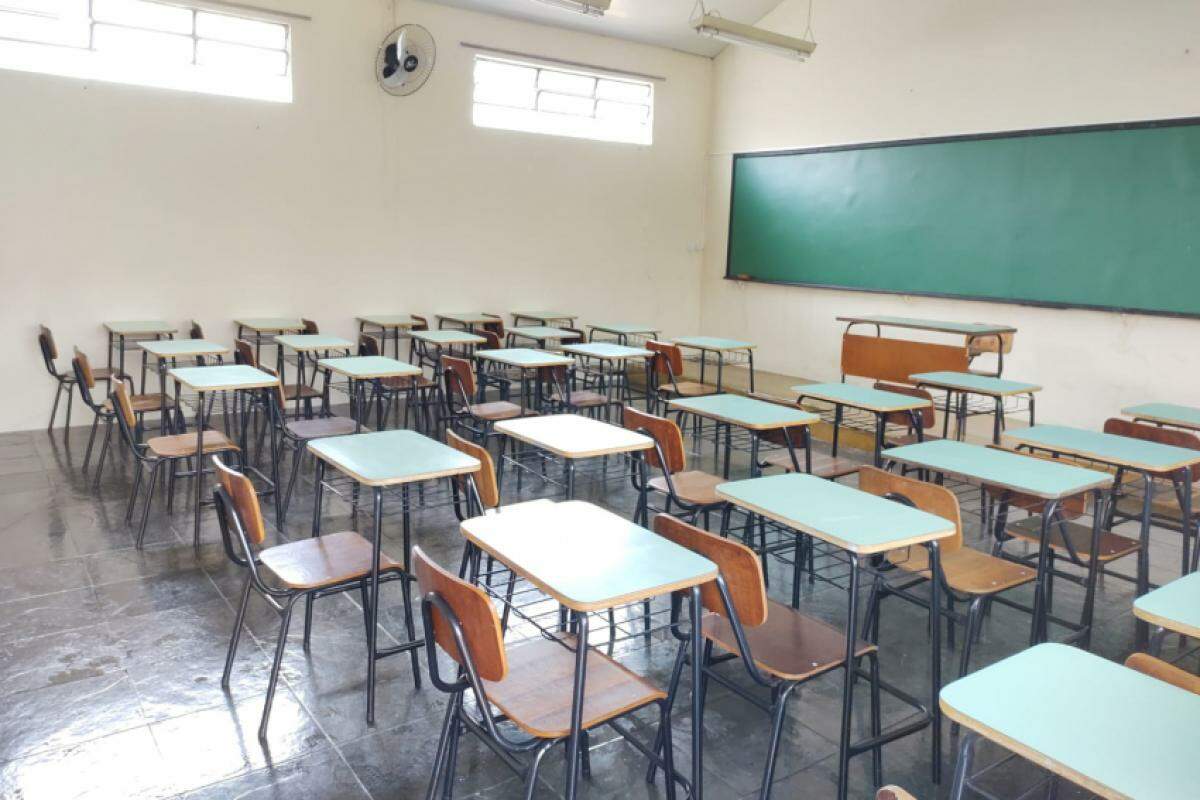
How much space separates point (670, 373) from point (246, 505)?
3783 mm

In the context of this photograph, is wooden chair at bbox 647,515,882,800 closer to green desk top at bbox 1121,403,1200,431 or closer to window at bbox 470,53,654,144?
green desk top at bbox 1121,403,1200,431

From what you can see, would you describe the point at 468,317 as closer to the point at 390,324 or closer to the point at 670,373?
the point at 390,324

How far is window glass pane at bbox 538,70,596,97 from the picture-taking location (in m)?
8.06

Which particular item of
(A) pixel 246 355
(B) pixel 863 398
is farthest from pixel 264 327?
(B) pixel 863 398

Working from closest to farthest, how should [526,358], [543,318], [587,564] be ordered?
[587,564]
[526,358]
[543,318]

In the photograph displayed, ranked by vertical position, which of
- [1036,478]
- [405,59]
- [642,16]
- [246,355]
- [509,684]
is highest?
[642,16]

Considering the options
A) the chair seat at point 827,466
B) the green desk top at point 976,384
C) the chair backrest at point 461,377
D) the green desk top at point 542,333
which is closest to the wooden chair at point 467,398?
the chair backrest at point 461,377

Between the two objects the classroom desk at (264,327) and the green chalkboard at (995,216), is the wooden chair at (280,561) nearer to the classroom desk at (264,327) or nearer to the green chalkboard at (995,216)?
the classroom desk at (264,327)

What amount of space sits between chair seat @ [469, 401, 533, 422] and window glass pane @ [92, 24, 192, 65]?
368 centimetres

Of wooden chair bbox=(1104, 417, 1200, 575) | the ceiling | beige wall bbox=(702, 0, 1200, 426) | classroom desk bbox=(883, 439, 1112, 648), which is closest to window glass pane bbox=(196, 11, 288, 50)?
the ceiling

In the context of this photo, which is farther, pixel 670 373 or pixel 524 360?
pixel 670 373

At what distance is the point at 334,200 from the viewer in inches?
275

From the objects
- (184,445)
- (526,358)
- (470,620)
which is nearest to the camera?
(470,620)

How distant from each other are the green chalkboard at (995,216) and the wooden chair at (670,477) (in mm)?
4126
